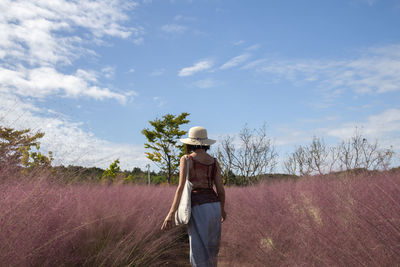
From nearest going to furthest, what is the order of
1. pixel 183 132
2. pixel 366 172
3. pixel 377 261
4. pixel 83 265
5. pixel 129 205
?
pixel 377 261 < pixel 83 265 < pixel 129 205 < pixel 366 172 < pixel 183 132

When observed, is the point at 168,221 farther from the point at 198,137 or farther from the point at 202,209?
the point at 198,137

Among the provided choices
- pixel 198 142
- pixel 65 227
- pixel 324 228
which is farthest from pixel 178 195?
pixel 324 228

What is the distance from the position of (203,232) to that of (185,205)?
285mm

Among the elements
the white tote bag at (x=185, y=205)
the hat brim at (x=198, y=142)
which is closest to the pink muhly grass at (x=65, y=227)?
the white tote bag at (x=185, y=205)

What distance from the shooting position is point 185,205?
2826 millimetres

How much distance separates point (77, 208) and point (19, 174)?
91cm

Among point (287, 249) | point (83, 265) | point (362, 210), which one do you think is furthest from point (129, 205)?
point (362, 210)

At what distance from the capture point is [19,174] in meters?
3.80

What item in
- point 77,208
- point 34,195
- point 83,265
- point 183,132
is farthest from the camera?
point 183,132

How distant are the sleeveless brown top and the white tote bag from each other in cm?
7

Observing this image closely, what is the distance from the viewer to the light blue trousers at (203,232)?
9.30ft

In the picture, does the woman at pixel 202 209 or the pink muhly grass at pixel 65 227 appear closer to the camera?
the pink muhly grass at pixel 65 227

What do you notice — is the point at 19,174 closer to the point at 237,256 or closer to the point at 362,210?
the point at 237,256

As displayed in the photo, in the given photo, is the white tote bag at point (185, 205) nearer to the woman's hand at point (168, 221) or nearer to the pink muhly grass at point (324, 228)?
the woman's hand at point (168, 221)
